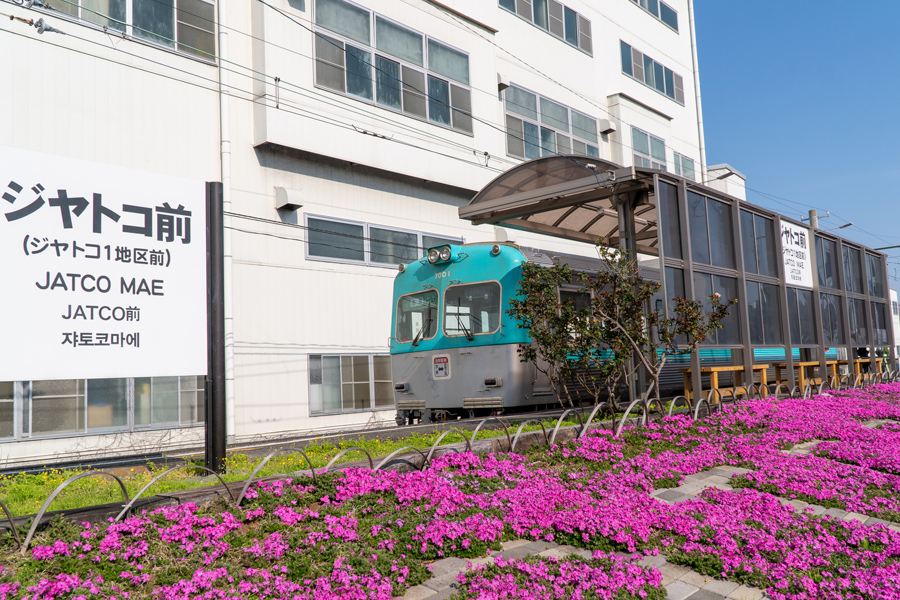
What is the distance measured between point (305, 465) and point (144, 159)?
360 inches

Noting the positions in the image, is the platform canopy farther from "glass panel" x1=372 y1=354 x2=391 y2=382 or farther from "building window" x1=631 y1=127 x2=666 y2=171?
"building window" x1=631 y1=127 x2=666 y2=171

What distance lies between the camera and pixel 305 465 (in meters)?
6.05

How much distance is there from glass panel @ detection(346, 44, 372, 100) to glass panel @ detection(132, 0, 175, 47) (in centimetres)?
393

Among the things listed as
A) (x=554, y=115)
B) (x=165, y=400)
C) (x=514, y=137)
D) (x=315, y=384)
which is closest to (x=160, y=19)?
(x=165, y=400)

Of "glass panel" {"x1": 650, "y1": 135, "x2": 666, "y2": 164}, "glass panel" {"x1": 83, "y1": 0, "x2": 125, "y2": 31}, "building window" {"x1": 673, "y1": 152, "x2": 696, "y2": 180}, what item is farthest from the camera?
"building window" {"x1": 673, "y1": 152, "x2": 696, "y2": 180}

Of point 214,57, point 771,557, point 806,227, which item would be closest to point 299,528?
point 771,557

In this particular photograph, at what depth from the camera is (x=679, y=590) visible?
3533 mm

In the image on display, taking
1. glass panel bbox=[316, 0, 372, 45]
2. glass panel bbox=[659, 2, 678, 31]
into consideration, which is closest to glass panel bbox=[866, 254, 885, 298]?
glass panel bbox=[659, 2, 678, 31]

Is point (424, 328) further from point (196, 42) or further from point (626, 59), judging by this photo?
point (626, 59)

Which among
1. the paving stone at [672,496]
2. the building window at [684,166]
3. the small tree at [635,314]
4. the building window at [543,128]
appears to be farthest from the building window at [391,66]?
the building window at [684,166]

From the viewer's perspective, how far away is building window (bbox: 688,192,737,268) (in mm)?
10805

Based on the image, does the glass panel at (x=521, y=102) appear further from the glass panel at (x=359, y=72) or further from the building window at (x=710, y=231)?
the building window at (x=710, y=231)

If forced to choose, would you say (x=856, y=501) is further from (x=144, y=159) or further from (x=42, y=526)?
(x=144, y=159)

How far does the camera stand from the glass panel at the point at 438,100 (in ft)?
57.1
